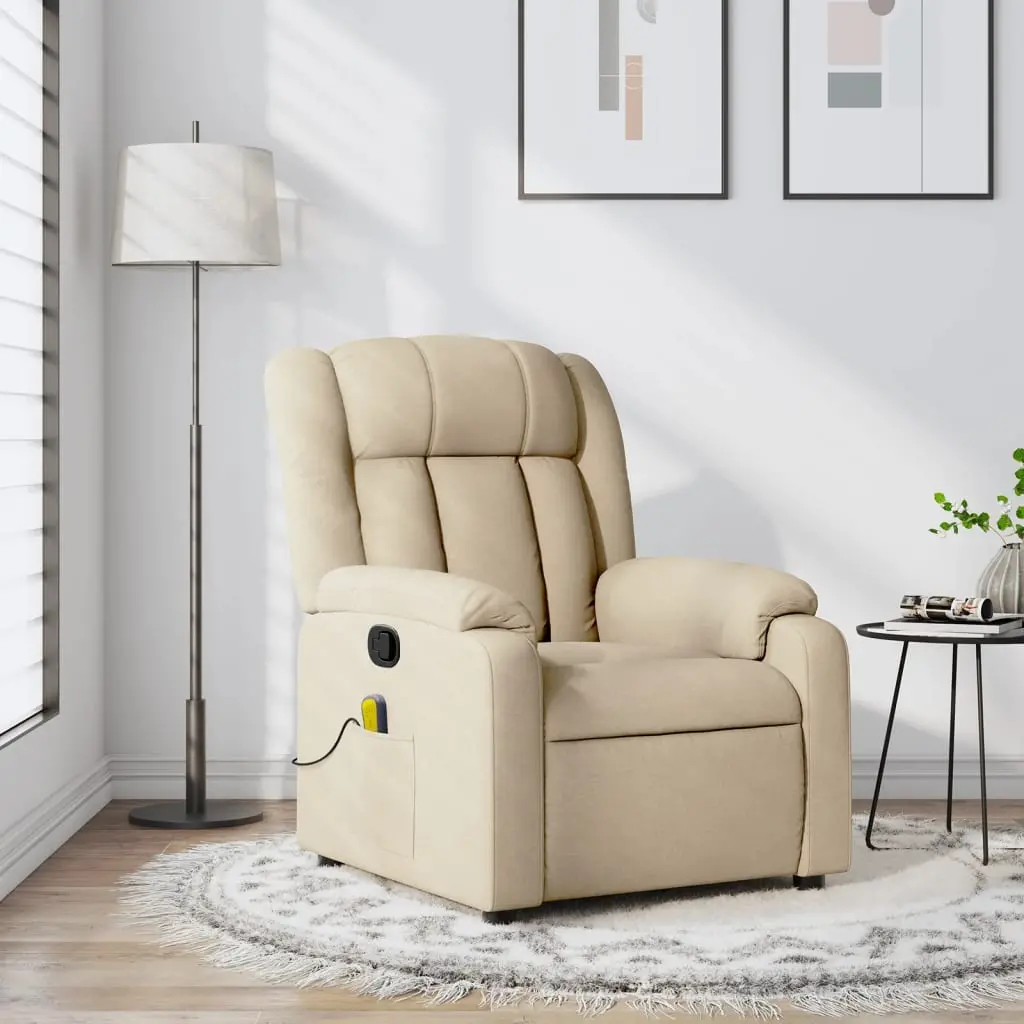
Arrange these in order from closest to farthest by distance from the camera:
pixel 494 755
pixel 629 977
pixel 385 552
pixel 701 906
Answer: pixel 629 977
pixel 494 755
pixel 701 906
pixel 385 552

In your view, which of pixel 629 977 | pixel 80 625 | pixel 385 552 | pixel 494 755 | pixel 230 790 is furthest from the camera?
pixel 230 790

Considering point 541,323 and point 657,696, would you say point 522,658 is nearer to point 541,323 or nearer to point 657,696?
point 657,696

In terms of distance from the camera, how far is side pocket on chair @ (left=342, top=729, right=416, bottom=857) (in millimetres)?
2643

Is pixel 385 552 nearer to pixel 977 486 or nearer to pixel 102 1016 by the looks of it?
pixel 102 1016

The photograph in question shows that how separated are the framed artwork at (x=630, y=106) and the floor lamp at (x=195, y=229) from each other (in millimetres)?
699

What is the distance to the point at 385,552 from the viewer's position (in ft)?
9.80

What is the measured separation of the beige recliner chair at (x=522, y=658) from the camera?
8.23ft

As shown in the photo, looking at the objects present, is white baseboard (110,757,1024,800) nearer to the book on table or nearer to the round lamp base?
the round lamp base

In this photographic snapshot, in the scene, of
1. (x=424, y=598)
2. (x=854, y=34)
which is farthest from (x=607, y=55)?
(x=424, y=598)

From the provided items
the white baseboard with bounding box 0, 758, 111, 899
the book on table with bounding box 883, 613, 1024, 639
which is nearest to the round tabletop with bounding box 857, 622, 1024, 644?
the book on table with bounding box 883, 613, 1024, 639

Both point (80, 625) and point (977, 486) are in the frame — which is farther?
point (977, 486)

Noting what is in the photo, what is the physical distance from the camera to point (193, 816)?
3.43 m

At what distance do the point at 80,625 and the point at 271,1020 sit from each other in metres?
1.61

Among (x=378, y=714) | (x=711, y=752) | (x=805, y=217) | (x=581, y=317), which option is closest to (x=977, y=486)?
(x=805, y=217)
